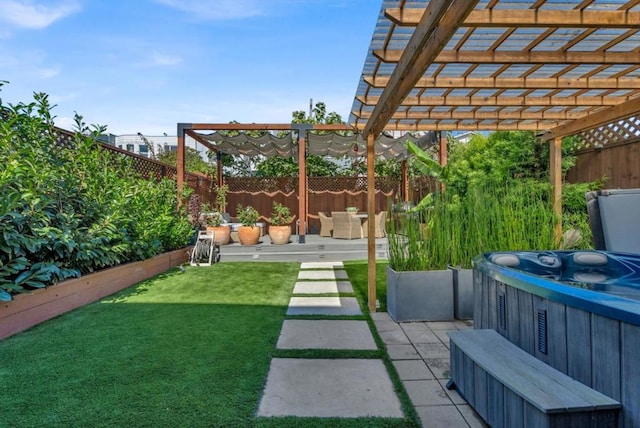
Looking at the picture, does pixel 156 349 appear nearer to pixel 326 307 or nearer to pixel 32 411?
pixel 32 411

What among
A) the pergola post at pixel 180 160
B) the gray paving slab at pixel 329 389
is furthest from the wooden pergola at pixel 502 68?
the pergola post at pixel 180 160

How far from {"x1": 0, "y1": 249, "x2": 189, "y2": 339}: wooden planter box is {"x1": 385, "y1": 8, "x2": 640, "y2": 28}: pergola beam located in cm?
374

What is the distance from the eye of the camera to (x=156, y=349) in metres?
2.74

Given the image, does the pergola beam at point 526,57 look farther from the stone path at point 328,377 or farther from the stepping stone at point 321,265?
the stepping stone at point 321,265

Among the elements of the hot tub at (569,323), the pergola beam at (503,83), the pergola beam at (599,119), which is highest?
the pergola beam at (503,83)

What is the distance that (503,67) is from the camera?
3367 millimetres

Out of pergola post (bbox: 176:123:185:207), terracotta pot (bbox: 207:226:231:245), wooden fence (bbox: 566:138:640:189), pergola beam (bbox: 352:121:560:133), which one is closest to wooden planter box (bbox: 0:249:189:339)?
terracotta pot (bbox: 207:226:231:245)

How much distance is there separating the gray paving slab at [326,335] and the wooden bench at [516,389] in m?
0.93

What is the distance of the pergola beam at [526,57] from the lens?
9.84ft

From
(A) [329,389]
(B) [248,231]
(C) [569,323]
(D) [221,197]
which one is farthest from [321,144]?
(C) [569,323]

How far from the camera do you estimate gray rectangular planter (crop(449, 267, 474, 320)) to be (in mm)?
3555

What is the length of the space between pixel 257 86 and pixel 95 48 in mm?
4822

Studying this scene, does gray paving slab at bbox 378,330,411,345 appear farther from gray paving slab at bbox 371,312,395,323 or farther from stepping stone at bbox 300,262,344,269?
stepping stone at bbox 300,262,344,269

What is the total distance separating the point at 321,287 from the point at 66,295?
2.86 m
